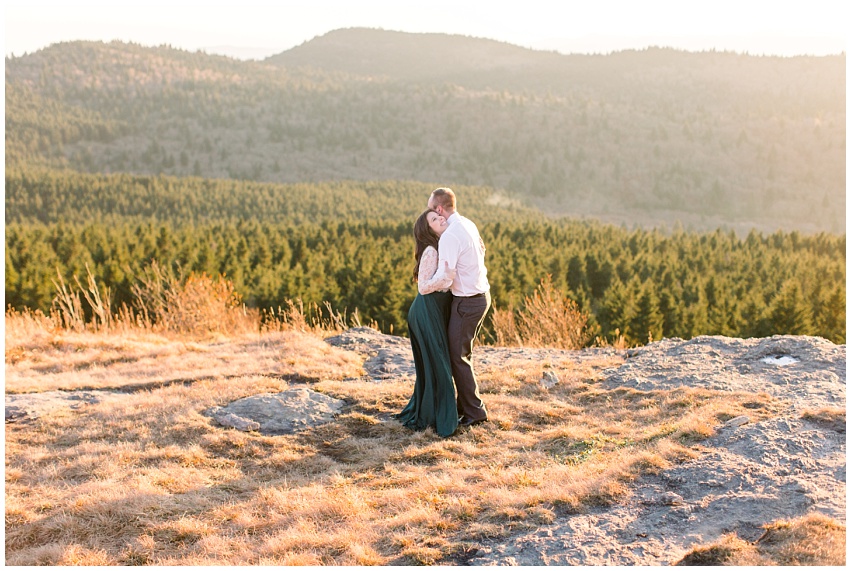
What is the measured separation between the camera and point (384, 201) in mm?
56844

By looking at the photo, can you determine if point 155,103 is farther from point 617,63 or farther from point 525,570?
point 525,570

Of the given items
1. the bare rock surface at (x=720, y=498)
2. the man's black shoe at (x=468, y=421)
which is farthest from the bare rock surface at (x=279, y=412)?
the bare rock surface at (x=720, y=498)

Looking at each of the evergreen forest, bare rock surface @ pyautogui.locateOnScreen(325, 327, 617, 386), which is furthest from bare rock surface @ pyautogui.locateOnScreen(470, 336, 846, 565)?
the evergreen forest

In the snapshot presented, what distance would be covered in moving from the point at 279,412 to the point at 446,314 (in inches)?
78.7

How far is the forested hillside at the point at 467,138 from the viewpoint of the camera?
77812 millimetres

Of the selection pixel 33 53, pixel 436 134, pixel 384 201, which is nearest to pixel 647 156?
pixel 436 134

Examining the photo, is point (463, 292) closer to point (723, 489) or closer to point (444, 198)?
point (444, 198)

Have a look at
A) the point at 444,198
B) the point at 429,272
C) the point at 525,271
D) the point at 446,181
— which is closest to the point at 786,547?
the point at 429,272

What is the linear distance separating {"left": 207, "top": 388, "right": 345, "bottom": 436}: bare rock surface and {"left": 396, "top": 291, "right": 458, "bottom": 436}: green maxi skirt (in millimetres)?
1091

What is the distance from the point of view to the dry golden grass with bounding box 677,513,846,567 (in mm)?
4102

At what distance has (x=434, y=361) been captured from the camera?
7016mm

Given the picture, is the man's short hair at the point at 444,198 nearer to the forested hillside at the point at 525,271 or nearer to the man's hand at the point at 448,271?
the man's hand at the point at 448,271

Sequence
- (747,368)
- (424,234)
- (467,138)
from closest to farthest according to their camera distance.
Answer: (424,234) < (747,368) < (467,138)

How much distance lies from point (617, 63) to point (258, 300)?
14683 cm
